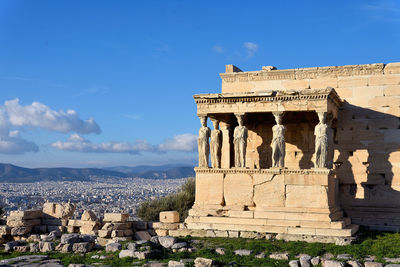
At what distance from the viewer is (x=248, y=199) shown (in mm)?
16406

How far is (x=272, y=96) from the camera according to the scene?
16344 mm

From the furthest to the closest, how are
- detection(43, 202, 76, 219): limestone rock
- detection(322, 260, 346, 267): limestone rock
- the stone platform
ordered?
detection(43, 202, 76, 219): limestone rock → the stone platform → detection(322, 260, 346, 267): limestone rock

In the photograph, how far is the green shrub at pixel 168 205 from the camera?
25750 millimetres

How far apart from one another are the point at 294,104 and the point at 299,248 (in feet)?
15.3

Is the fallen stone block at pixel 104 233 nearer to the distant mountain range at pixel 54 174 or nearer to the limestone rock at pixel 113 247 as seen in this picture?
the limestone rock at pixel 113 247

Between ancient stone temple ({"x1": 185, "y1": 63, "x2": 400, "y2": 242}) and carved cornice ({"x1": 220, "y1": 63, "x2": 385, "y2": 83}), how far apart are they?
1.3 inches

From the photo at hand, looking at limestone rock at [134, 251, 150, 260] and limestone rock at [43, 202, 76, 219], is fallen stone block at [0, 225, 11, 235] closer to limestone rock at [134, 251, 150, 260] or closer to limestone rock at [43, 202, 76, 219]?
limestone rock at [43, 202, 76, 219]

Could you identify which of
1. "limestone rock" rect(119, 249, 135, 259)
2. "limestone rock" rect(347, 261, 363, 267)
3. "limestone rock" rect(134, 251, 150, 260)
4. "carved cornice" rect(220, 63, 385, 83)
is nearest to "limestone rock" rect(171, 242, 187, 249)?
"limestone rock" rect(134, 251, 150, 260)

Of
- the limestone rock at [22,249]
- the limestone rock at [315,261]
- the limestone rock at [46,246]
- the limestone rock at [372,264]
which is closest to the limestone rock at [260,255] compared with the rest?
the limestone rock at [315,261]

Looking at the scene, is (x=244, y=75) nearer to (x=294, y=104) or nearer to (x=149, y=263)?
(x=294, y=104)

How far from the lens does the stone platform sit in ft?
49.5

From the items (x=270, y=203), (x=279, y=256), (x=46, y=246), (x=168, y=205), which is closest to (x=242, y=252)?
(x=279, y=256)

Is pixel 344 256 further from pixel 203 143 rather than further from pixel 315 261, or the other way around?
pixel 203 143

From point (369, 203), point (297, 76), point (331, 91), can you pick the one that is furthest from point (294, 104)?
point (369, 203)
